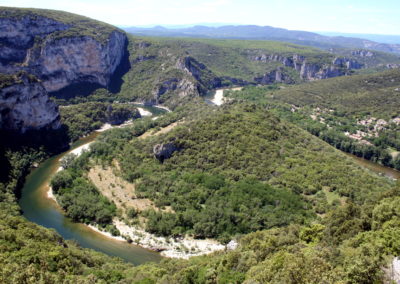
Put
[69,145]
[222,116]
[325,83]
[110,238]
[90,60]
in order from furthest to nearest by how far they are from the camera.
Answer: [325,83] → [90,60] → [69,145] → [222,116] → [110,238]

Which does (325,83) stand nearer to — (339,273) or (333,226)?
(333,226)

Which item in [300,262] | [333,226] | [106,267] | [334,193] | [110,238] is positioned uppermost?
[300,262]

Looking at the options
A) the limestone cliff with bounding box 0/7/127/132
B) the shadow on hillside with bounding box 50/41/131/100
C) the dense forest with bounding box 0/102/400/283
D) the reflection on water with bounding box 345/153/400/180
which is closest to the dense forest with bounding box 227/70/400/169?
the reflection on water with bounding box 345/153/400/180

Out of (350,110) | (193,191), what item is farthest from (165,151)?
(350,110)

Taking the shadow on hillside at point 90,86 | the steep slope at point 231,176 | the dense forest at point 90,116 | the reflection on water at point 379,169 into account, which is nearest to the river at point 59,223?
the steep slope at point 231,176

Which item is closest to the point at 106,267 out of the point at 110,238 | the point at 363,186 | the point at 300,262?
the point at 110,238

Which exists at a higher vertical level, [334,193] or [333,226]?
[333,226]

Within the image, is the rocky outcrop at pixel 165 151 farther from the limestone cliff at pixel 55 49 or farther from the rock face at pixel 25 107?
the limestone cliff at pixel 55 49
